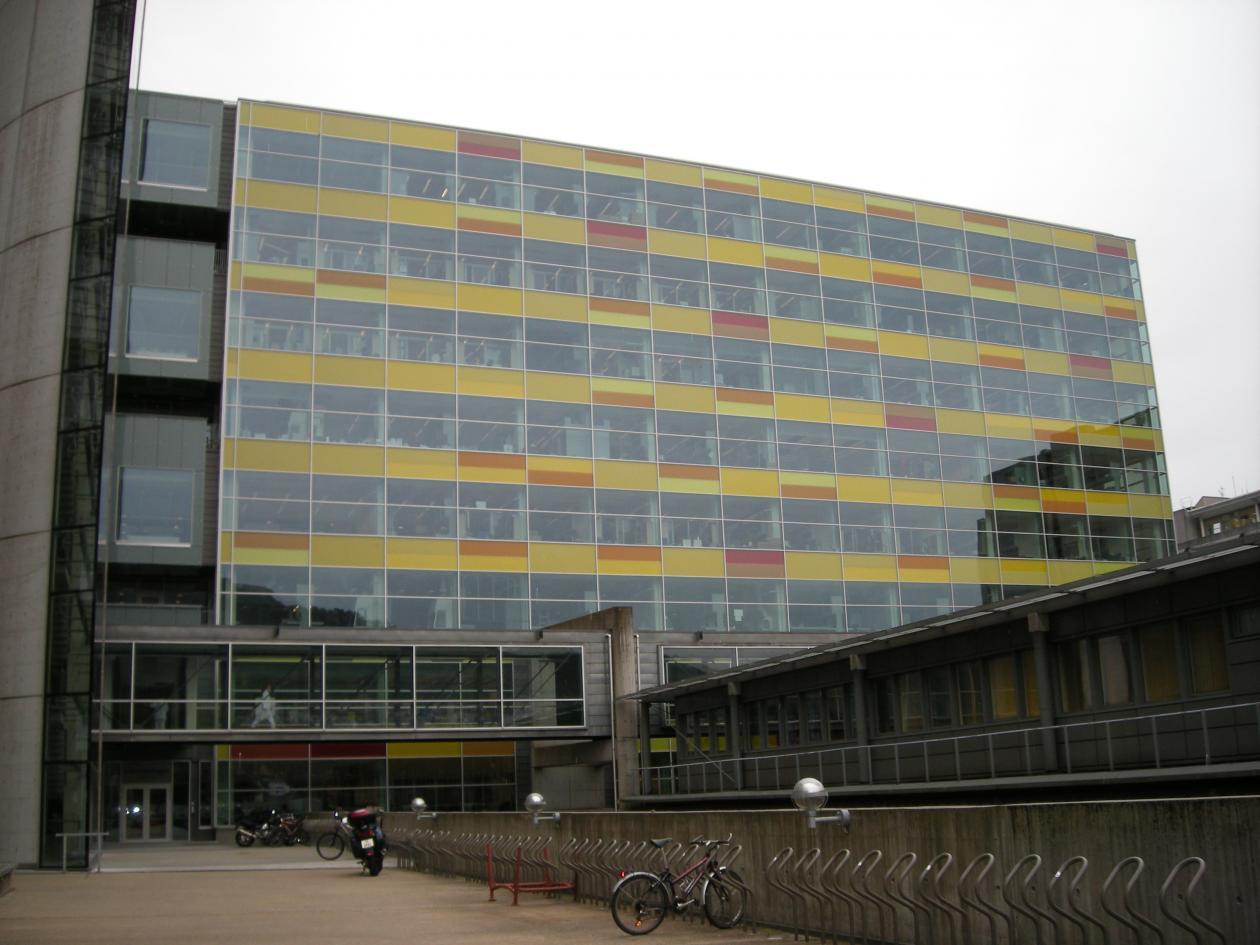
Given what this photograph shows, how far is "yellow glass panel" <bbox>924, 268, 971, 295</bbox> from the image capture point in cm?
6481

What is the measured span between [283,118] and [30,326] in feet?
65.3

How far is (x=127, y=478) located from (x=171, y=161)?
12759 mm

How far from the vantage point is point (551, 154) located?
194ft

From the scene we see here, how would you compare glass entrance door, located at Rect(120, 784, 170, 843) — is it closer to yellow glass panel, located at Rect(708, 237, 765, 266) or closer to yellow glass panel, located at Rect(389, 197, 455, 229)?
yellow glass panel, located at Rect(389, 197, 455, 229)

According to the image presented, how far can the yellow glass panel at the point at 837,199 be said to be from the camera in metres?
63.8

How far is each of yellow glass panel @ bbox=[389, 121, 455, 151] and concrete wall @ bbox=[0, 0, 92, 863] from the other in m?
17.1

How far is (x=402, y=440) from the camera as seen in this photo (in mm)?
53688

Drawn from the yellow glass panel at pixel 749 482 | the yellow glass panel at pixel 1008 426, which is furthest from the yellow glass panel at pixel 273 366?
the yellow glass panel at pixel 1008 426

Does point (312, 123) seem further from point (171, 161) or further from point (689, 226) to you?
point (689, 226)

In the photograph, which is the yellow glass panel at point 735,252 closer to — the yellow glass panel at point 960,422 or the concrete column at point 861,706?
the yellow glass panel at point 960,422

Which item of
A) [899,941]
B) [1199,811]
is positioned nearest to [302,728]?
[899,941]

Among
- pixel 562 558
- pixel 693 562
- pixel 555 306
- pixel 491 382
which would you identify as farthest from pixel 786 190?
pixel 562 558

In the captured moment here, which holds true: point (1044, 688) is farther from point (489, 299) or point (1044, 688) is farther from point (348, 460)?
point (489, 299)

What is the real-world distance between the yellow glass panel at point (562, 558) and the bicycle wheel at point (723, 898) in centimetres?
3880
